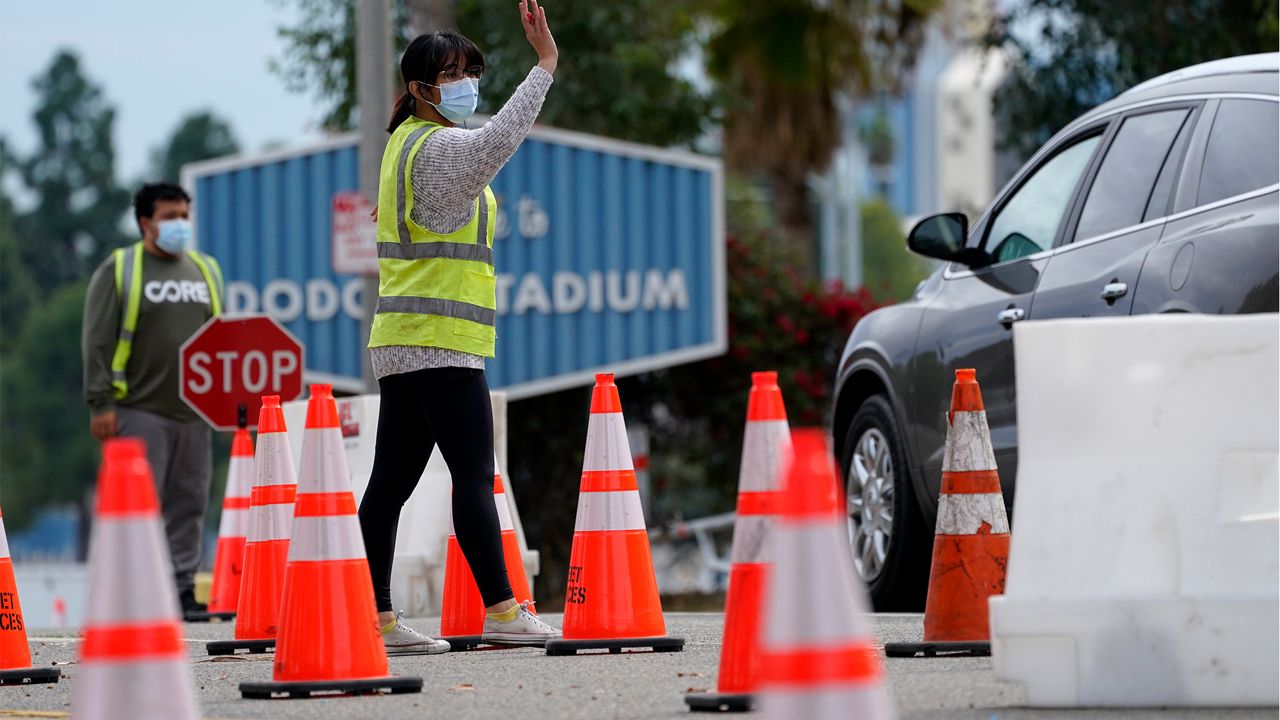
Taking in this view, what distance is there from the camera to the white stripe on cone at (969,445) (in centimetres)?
616

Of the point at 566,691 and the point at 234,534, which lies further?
the point at 234,534

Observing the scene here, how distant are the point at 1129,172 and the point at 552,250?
41.2 feet

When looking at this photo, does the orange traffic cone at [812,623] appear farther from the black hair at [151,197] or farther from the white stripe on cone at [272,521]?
the black hair at [151,197]

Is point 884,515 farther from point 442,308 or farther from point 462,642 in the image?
point 442,308

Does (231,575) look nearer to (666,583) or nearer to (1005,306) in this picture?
(1005,306)

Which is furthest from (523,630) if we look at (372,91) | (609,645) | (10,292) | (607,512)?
Result: (10,292)

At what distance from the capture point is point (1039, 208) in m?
7.91

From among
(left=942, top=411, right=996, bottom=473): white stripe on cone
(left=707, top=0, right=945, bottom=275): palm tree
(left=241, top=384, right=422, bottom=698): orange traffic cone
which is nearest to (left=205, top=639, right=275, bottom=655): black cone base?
(left=241, top=384, right=422, bottom=698): orange traffic cone

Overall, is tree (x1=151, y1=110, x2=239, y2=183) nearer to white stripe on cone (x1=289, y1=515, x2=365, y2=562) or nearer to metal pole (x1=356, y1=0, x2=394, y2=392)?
metal pole (x1=356, y1=0, x2=394, y2=392)

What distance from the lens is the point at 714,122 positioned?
2194cm

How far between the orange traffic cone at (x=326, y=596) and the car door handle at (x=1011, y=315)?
2.62 m

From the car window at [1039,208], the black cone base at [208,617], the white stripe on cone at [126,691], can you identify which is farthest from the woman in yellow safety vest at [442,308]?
the black cone base at [208,617]

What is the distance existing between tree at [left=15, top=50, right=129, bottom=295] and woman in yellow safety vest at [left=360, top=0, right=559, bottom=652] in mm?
79650

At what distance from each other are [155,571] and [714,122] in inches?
724
